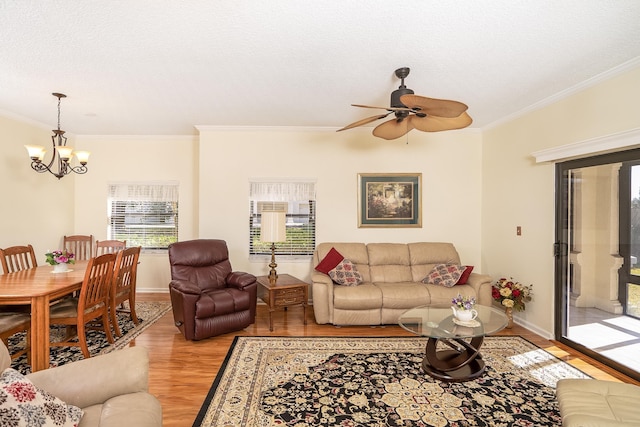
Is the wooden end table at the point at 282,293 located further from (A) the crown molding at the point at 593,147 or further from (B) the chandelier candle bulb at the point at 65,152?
(A) the crown molding at the point at 593,147

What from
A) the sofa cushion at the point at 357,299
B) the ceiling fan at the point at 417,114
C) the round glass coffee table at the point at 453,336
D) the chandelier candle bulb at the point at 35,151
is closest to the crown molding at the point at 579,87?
the ceiling fan at the point at 417,114

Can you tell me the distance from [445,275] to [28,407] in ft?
12.9

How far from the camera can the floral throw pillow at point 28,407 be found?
112 centimetres

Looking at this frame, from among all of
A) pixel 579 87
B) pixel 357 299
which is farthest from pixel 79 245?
pixel 579 87

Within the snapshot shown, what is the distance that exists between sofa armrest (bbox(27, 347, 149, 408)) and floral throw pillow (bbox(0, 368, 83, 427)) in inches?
A: 4.8

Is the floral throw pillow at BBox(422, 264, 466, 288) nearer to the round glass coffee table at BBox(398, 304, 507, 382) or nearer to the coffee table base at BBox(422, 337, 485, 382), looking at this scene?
the round glass coffee table at BBox(398, 304, 507, 382)

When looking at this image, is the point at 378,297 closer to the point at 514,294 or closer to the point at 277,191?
the point at 514,294

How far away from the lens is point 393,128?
3.06 m

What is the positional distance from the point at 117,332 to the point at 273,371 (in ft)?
6.41

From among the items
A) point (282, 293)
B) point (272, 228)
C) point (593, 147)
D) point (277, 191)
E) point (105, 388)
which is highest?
point (593, 147)

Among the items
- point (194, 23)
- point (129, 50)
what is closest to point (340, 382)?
point (194, 23)

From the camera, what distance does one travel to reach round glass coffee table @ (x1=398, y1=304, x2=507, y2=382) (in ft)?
8.24

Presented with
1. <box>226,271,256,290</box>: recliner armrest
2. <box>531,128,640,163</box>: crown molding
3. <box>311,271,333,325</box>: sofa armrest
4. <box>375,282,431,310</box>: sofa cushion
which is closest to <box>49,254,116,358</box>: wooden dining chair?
<box>226,271,256,290</box>: recliner armrest

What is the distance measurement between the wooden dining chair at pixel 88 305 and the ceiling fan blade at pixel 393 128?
2.98 meters
